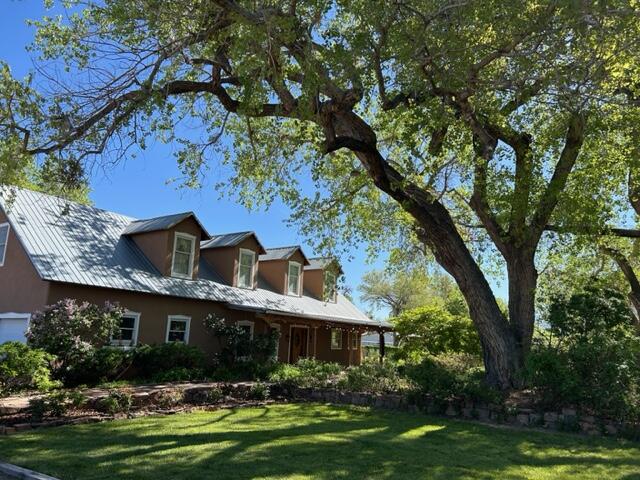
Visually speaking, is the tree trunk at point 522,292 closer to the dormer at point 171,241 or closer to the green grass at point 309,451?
the green grass at point 309,451

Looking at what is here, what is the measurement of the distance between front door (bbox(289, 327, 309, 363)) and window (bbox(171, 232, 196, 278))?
608 centimetres

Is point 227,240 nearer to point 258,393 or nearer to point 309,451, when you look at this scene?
point 258,393

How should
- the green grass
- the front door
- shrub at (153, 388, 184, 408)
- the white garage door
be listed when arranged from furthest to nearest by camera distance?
the front door, the white garage door, shrub at (153, 388, 184, 408), the green grass

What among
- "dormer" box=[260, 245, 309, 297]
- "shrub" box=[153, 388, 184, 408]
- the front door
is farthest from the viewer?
"dormer" box=[260, 245, 309, 297]

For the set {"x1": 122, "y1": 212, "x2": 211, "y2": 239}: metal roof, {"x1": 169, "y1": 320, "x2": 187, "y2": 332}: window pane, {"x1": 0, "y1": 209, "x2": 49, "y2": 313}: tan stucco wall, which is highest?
{"x1": 122, "y1": 212, "x2": 211, "y2": 239}: metal roof

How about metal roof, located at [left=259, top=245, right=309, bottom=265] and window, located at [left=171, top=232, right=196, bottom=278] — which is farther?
metal roof, located at [left=259, top=245, right=309, bottom=265]

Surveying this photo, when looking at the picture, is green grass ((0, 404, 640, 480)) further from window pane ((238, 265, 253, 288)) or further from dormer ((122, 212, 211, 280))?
window pane ((238, 265, 253, 288))

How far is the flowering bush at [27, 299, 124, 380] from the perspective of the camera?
12.6 m

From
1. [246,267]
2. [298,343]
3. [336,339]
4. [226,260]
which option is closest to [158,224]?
[226,260]

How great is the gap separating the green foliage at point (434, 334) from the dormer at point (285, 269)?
16.5 ft

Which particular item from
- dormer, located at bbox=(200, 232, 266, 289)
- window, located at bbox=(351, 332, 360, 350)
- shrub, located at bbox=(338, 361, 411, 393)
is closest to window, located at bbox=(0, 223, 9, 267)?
dormer, located at bbox=(200, 232, 266, 289)

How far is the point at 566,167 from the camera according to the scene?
1198cm

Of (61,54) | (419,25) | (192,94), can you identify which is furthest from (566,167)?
(61,54)

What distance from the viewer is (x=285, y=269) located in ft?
75.2
